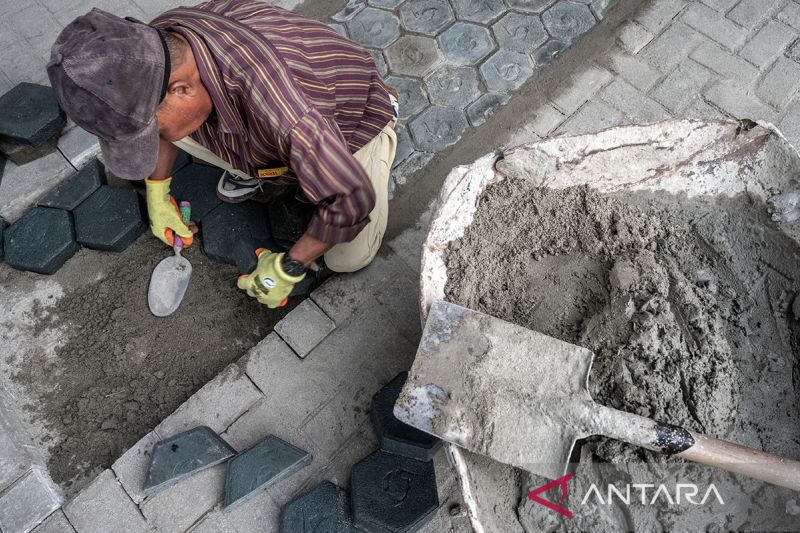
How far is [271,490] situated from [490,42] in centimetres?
318

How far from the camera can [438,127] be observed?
3871 mm

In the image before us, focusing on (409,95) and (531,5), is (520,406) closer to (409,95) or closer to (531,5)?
(409,95)

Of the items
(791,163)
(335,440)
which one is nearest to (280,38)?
(335,440)

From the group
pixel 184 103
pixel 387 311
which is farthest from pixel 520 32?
pixel 184 103

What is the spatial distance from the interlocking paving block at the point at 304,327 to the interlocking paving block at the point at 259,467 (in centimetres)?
51

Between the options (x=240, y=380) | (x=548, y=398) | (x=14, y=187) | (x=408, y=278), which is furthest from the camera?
(x=14, y=187)

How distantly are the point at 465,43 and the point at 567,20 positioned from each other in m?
0.75

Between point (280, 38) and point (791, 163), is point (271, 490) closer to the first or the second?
point (280, 38)

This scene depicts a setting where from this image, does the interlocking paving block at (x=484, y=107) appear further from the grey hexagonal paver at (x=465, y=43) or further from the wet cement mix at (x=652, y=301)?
the wet cement mix at (x=652, y=301)

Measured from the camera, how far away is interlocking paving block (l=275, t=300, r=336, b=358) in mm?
3170

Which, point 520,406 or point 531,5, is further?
point 531,5

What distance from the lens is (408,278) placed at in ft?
11.1

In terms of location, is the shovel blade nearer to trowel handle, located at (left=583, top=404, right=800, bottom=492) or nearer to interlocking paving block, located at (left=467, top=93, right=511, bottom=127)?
trowel handle, located at (left=583, top=404, right=800, bottom=492)

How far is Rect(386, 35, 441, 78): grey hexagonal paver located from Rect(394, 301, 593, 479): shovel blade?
2.32 m
